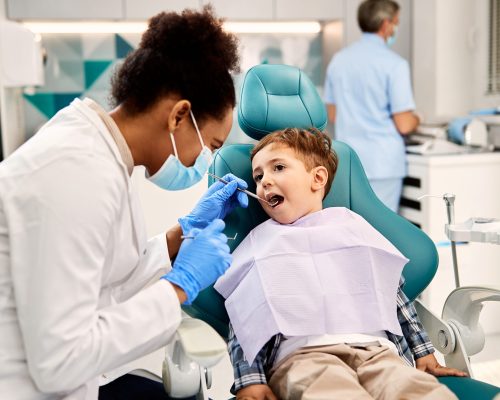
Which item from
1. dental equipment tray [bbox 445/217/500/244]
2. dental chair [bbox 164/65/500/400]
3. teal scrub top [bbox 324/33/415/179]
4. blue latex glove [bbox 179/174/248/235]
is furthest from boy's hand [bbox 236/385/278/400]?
teal scrub top [bbox 324/33/415/179]

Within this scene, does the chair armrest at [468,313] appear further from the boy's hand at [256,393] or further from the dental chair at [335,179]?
the boy's hand at [256,393]

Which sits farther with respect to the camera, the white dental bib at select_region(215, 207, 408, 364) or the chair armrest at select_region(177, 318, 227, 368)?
the white dental bib at select_region(215, 207, 408, 364)

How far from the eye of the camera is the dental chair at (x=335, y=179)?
166 cm

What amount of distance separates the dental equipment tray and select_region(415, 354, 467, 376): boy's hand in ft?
1.01

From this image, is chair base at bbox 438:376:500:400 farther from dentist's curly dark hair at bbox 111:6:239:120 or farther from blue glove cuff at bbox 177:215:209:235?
dentist's curly dark hair at bbox 111:6:239:120

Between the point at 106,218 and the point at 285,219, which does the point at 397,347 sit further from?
the point at 106,218

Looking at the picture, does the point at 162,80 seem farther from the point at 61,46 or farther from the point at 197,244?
the point at 61,46

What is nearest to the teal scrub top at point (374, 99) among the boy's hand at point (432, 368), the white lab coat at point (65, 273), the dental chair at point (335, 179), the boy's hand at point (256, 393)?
the dental chair at point (335, 179)

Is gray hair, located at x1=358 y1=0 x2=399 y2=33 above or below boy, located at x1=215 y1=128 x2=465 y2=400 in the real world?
above

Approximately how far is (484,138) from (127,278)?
2473 mm

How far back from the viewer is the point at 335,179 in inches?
68.0

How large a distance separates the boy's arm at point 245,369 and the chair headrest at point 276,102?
59 cm

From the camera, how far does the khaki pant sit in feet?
4.09

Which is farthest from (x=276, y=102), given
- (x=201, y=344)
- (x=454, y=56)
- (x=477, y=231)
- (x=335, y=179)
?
(x=454, y=56)
